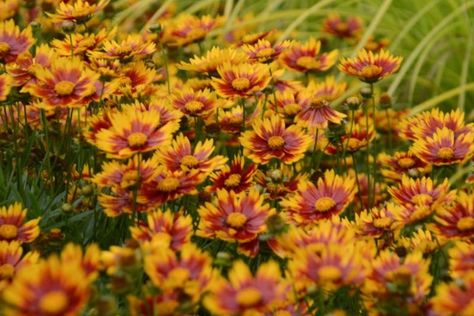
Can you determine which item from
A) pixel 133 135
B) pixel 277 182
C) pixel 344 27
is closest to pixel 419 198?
pixel 277 182

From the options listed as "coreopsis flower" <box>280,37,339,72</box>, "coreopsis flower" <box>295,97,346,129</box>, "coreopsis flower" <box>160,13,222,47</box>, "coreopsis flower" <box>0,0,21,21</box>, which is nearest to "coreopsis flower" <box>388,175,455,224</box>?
"coreopsis flower" <box>295,97,346,129</box>

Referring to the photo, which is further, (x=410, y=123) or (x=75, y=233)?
(x=410, y=123)

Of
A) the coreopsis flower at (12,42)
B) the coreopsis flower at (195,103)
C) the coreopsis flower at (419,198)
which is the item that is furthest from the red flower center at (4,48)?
the coreopsis flower at (419,198)

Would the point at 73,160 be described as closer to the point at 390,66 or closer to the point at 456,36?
the point at 390,66

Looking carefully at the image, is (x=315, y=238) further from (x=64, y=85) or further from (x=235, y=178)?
(x=64, y=85)

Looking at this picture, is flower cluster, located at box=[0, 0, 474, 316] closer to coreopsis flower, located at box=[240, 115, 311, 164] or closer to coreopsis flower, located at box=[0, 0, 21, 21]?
coreopsis flower, located at box=[240, 115, 311, 164]

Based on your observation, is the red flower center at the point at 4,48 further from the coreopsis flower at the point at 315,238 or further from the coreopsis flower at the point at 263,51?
the coreopsis flower at the point at 315,238

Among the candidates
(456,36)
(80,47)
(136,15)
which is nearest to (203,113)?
(80,47)
